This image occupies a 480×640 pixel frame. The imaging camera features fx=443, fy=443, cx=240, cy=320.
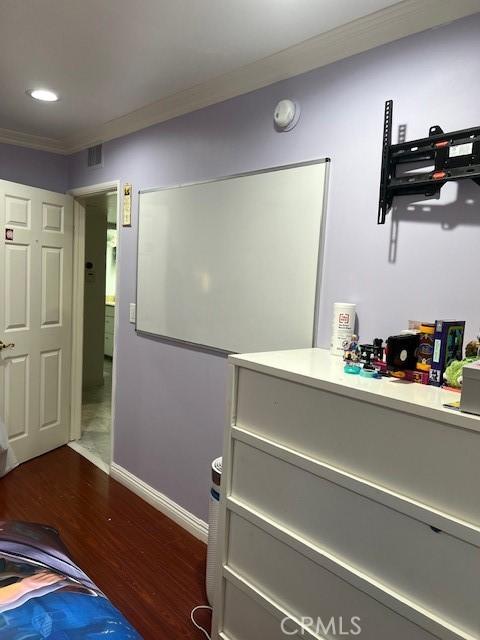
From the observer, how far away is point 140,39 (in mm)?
1876

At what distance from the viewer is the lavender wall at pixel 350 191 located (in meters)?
1.50

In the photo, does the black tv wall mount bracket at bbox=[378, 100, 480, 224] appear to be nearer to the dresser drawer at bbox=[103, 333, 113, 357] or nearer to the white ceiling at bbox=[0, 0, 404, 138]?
the white ceiling at bbox=[0, 0, 404, 138]

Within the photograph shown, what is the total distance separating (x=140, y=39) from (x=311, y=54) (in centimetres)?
73

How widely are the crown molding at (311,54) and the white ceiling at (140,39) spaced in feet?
0.15

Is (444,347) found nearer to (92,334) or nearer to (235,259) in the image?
(235,259)

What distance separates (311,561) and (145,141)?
99.7 inches

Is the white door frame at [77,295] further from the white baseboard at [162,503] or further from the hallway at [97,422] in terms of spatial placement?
the white baseboard at [162,503]

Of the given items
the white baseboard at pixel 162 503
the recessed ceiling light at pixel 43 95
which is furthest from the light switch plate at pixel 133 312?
the recessed ceiling light at pixel 43 95

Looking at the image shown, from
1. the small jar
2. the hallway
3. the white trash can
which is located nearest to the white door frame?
the hallway

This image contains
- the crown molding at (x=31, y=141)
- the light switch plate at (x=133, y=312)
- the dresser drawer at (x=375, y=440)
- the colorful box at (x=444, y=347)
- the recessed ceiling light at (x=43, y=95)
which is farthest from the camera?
the crown molding at (x=31, y=141)

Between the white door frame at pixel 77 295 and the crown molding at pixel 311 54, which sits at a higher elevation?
the crown molding at pixel 311 54

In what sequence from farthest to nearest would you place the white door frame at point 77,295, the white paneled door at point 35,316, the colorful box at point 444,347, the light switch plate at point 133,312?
the white door frame at point 77,295
the white paneled door at point 35,316
the light switch plate at point 133,312
the colorful box at point 444,347

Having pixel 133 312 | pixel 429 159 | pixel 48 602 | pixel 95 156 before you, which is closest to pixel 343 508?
pixel 48 602

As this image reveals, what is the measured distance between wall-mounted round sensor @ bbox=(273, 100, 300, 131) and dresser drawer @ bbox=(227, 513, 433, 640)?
1.66m
